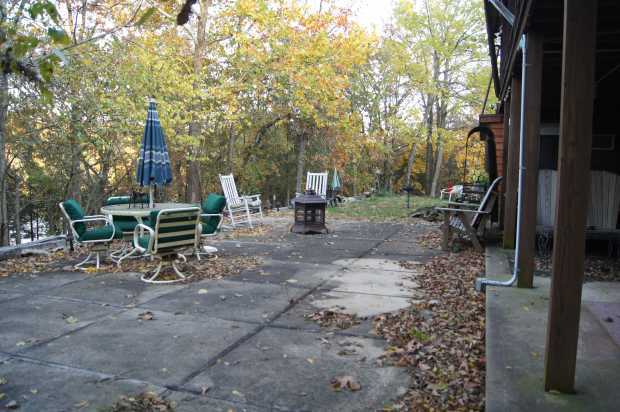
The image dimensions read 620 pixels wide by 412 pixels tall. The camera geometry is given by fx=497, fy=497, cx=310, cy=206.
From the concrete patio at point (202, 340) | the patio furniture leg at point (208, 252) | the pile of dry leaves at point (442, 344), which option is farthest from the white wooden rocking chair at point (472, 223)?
the patio furniture leg at point (208, 252)

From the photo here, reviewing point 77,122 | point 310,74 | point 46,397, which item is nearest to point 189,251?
point 77,122

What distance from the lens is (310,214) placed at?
31.5ft

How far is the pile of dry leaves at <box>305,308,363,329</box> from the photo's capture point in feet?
13.1

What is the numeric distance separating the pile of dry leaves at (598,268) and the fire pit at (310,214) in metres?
4.27

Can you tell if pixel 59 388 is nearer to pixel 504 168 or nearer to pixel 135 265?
pixel 135 265

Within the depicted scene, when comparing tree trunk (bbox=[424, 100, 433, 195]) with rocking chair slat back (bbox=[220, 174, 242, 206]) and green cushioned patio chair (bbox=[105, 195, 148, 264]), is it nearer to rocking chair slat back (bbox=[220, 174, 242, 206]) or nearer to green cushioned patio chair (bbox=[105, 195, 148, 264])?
rocking chair slat back (bbox=[220, 174, 242, 206])

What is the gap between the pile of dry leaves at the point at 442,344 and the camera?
9.00 feet

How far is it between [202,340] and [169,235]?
7.26 ft

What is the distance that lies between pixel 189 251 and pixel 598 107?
6.84 metres

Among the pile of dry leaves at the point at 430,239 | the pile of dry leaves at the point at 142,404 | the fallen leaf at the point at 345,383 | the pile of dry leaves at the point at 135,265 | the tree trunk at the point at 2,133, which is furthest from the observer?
the pile of dry leaves at the point at 430,239

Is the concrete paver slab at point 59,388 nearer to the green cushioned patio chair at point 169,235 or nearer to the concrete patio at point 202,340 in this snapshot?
the concrete patio at point 202,340

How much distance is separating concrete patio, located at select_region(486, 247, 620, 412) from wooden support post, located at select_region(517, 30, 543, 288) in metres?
0.25

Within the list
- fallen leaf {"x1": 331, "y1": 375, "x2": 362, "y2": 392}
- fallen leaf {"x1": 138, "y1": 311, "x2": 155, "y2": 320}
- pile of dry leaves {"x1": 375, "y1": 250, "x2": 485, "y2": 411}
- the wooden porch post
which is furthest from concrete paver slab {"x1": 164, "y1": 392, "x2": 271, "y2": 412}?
the wooden porch post

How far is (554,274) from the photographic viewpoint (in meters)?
2.34
